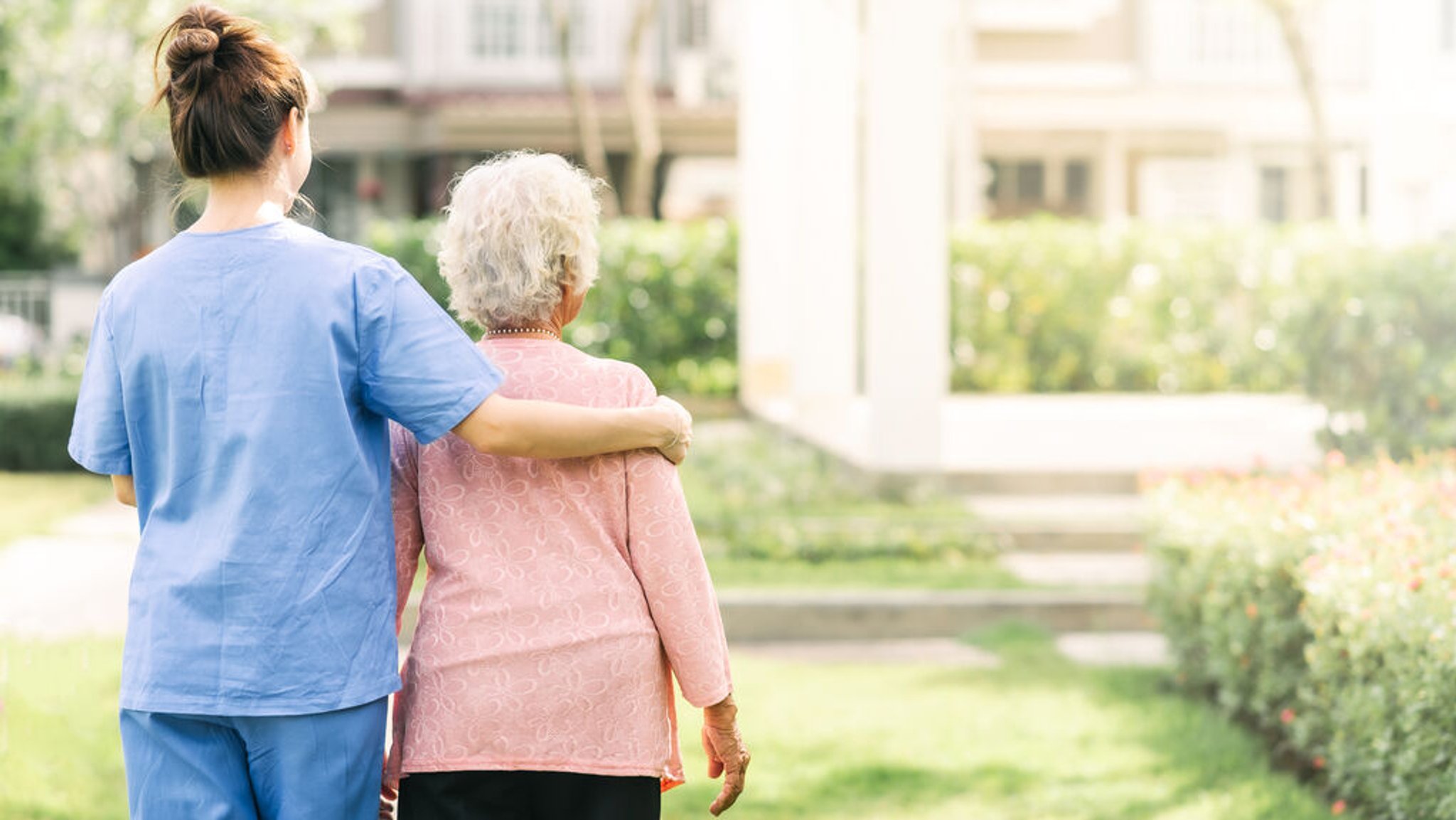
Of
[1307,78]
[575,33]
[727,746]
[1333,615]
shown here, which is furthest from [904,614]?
[575,33]

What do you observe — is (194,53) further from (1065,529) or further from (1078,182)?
(1078,182)

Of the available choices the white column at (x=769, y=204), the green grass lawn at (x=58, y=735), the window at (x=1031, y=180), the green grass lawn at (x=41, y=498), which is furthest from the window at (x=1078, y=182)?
the green grass lawn at (x=58, y=735)

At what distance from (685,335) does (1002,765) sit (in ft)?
40.9

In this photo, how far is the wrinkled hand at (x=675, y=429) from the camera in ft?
9.78

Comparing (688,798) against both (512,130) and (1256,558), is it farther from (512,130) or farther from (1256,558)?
(512,130)

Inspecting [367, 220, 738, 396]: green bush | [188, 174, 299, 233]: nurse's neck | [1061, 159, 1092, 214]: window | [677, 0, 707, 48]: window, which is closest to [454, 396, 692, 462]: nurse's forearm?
[188, 174, 299, 233]: nurse's neck

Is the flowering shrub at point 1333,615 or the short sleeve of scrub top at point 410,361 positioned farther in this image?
the flowering shrub at point 1333,615

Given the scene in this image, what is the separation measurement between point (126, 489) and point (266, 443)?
403 millimetres

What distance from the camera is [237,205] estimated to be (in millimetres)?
2848

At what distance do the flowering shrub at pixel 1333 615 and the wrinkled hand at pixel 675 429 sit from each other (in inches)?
86.2

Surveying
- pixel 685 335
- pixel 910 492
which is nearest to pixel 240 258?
pixel 910 492

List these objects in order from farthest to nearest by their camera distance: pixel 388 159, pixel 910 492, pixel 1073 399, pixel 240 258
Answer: pixel 388 159
pixel 1073 399
pixel 910 492
pixel 240 258

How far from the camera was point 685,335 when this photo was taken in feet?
59.2

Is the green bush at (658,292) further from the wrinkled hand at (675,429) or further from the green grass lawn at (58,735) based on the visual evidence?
the wrinkled hand at (675,429)
